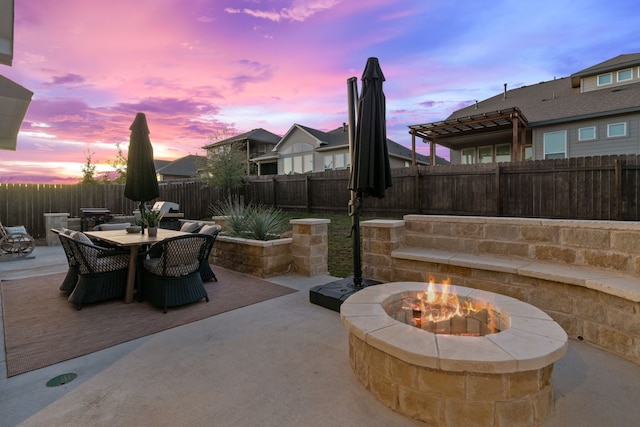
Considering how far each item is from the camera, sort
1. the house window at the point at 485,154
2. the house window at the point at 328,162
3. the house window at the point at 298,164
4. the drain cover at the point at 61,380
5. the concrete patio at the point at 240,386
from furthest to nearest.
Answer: the house window at the point at 298,164 → the house window at the point at 328,162 → the house window at the point at 485,154 → the drain cover at the point at 61,380 → the concrete patio at the point at 240,386

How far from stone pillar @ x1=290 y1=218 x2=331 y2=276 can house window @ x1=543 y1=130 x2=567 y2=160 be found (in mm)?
Answer: 12804

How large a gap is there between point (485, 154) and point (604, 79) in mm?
5497

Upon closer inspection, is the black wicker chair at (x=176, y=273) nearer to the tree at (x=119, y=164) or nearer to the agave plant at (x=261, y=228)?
the agave plant at (x=261, y=228)

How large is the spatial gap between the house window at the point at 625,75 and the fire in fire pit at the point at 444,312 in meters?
17.0

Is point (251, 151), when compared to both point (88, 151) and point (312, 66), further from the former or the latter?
point (312, 66)

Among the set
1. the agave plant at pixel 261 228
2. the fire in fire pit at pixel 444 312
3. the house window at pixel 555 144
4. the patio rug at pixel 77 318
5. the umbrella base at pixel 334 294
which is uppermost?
the house window at pixel 555 144

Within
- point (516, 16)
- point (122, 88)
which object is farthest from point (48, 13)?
point (516, 16)

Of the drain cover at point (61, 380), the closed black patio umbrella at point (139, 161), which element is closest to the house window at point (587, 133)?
the closed black patio umbrella at point (139, 161)

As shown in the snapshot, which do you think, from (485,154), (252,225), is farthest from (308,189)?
(485,154)

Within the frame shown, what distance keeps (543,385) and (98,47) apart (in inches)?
349

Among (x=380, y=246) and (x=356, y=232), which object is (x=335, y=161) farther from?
(x=356, y=232)

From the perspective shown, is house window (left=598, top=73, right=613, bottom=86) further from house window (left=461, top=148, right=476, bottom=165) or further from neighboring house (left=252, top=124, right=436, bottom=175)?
neighboring house (left=252, top=124, right=436, bottom=175)

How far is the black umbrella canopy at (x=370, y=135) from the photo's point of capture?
3.65 metres

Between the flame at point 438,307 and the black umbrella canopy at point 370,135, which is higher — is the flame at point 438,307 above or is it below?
below
